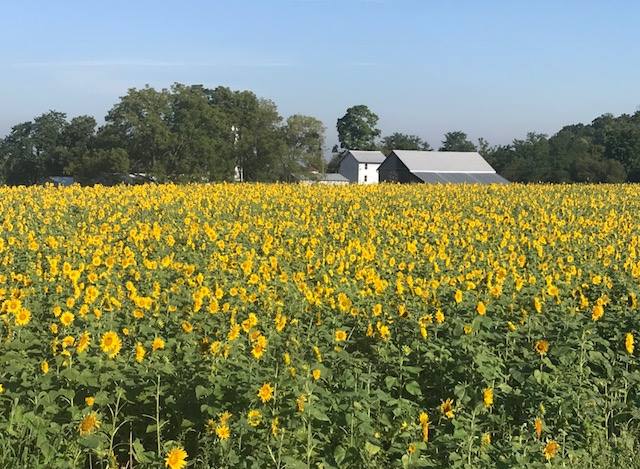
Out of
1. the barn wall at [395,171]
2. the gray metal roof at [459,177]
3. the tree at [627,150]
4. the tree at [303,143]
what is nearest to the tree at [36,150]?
the tree at [303,143]

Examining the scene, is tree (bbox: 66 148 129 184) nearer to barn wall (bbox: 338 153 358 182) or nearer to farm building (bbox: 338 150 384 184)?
farm building (bbox: 338 150 384 184)

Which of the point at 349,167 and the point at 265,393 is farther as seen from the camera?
the point at 349,167

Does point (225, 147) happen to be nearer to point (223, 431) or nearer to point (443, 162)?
point (443, 162)

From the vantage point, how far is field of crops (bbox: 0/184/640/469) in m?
3.46

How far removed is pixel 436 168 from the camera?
68750 mm

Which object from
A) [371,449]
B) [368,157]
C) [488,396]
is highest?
[368,157]

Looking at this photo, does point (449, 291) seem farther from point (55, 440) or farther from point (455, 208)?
point (455, 208)

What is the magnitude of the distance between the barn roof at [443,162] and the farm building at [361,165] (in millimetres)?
18229

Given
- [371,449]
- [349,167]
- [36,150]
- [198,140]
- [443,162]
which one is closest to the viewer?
[371,449]

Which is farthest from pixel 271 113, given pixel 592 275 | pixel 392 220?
pixel 592 275

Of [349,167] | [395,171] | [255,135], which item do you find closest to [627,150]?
[395,171]

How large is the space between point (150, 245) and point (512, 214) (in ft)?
27.6

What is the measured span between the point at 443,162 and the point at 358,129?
46.8m

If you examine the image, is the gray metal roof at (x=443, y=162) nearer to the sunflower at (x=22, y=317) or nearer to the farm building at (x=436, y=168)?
the farm building at (x=436, y=168)
